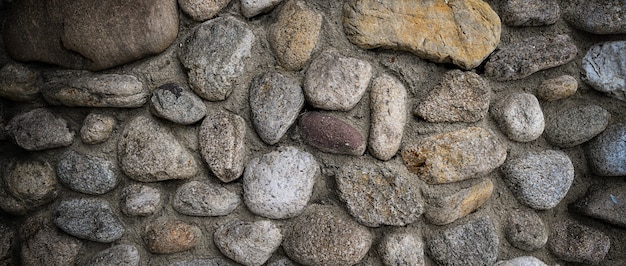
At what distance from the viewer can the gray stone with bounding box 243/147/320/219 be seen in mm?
1053

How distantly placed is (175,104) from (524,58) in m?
0.67

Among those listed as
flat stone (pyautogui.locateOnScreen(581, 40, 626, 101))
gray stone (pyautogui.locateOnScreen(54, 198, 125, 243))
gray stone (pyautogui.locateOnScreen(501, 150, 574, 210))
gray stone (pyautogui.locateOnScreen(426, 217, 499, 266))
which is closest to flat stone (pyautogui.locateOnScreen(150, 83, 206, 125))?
gray stone (pyautogui.locateOnScreen(54, 198, 125, 243))

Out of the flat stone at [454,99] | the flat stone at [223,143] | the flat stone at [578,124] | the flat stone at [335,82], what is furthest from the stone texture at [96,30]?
the flat stone at [578,124]

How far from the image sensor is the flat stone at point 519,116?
1.09 meters

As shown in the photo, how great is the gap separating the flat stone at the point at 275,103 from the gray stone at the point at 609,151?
2.01 feet

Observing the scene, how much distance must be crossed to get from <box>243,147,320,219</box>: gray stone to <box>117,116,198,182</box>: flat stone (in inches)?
4.5

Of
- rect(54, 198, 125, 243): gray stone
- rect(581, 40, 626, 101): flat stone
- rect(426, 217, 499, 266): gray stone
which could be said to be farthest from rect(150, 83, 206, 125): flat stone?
rect(581, 40, 626, 101): flat stone

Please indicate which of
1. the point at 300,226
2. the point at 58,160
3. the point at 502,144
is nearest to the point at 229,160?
the point at 300,226

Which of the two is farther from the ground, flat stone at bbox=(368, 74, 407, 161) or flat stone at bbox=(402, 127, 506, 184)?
flat stone at bbox=(368, 74, 407, 161)

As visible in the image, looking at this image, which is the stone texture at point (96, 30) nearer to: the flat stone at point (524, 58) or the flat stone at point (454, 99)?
the flat stone at point (454, 99)

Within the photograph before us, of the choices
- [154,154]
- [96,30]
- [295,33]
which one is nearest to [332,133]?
[295,33]

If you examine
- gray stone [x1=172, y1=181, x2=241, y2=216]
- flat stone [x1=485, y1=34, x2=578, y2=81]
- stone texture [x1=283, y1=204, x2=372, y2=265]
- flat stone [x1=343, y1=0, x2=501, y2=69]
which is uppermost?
flat stone [x1=343, y1=0, x2=501, y2=69]

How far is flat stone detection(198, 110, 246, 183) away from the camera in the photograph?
1.04m

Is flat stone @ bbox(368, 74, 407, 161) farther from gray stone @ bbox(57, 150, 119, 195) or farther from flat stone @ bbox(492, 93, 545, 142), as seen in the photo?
gray stone @ bbox(57, 150, 119, 195)
